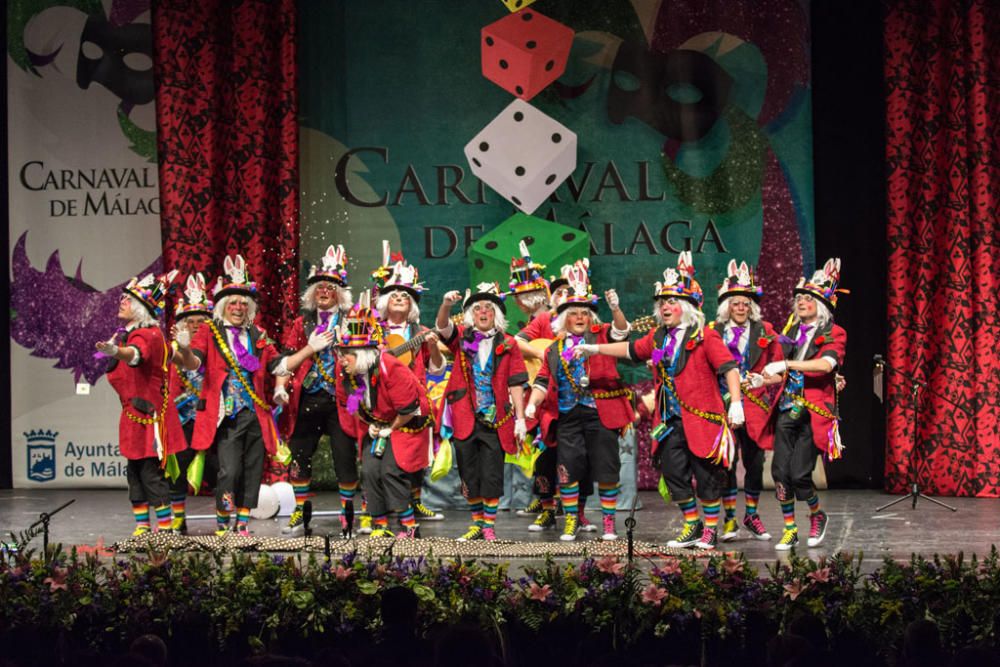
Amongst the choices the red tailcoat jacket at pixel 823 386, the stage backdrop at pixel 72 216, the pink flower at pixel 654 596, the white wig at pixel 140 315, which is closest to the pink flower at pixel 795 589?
the pink flower at pixel 654 596

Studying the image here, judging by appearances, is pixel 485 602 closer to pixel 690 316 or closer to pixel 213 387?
pixel 690 316

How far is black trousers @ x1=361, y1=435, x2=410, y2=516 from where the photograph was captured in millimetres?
6984

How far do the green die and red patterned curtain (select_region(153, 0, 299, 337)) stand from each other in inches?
52.3

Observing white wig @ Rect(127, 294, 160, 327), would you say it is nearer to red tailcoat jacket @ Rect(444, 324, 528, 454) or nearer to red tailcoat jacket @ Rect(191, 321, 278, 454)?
red tailcoat jacket @ Rect(191, 321, 278, 454)

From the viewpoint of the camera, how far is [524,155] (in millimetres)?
9453

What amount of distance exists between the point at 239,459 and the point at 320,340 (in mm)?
791

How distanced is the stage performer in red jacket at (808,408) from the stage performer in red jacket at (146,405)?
322cm

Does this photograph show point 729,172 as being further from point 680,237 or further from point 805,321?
point 805,321

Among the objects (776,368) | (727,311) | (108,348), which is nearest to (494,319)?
(727,311)

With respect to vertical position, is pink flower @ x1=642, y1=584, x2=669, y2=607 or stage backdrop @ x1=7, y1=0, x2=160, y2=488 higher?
stage backdrop @ x1=7, y1=0, x2=160, y2=488

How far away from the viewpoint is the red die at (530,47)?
31.1ft

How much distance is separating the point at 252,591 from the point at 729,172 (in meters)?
A: 5.71

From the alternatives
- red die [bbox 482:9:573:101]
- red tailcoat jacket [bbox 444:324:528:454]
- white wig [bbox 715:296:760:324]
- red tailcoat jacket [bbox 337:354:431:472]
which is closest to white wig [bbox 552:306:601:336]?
red tailcoat jacket [bbox 444:324:528:454]

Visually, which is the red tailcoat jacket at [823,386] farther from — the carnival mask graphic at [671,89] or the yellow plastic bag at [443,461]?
the carnival mask graphic at [671,89]
